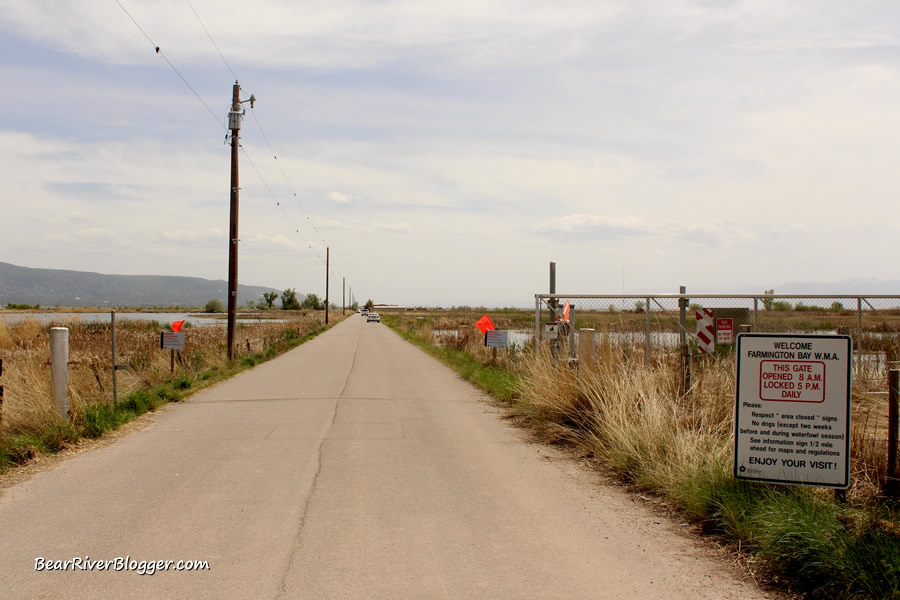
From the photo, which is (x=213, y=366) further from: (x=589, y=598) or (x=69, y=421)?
(x=589, y=598)

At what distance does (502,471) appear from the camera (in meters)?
8.02

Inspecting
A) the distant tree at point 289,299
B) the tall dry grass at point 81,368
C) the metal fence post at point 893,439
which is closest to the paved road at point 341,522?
the tall dry grass at point 81,368

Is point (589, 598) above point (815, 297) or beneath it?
beneath

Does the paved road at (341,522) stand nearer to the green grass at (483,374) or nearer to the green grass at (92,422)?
the green grass at (92,422)

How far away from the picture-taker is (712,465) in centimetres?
669

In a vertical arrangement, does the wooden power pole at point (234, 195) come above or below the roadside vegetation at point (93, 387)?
above

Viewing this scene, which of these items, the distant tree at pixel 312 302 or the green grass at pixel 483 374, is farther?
the distant tree at pixel 312 302

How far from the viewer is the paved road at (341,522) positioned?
4613mm

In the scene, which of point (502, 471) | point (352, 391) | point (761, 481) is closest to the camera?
point (761, 481)

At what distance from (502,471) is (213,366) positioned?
1473cm

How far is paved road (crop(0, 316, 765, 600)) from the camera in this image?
4.61 m

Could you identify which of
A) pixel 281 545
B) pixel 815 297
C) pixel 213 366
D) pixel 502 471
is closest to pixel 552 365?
pixel 502 471

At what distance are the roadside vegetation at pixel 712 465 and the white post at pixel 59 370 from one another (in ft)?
22.1

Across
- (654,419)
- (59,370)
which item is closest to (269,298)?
(59,370)
